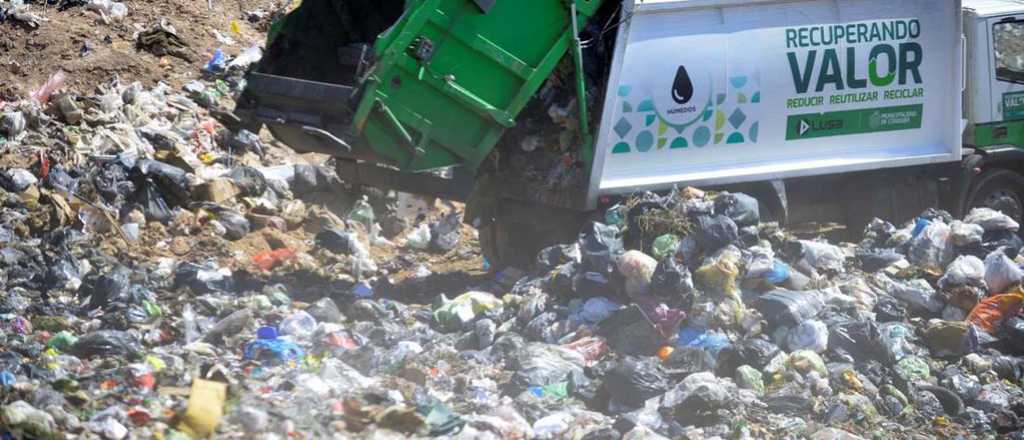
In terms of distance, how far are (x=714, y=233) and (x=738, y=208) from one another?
14.3 inches

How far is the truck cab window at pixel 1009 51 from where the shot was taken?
8.84 meters

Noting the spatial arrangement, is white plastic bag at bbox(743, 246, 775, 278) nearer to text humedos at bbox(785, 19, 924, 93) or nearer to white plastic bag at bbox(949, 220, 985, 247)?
text humedos at bbox(785, 19, 924, 93)

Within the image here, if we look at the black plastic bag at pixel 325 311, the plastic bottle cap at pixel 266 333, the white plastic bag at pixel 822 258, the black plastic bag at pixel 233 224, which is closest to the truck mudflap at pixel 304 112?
the black plastic bag at pixel 325 311

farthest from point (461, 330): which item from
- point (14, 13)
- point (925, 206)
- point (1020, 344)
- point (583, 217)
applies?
point (14, 13)

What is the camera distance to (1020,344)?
6.83 metres

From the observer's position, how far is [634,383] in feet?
18.6

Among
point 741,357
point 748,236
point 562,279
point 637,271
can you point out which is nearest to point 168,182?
point 562,279

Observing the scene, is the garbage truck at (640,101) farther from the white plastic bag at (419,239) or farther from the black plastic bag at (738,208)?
the white plastic bag at (419,239)

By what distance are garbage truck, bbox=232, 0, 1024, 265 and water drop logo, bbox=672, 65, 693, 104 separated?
1cm

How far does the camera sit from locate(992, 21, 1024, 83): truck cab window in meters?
8.84

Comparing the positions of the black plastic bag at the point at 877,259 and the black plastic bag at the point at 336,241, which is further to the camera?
the black plastic bag at the point at 336,241

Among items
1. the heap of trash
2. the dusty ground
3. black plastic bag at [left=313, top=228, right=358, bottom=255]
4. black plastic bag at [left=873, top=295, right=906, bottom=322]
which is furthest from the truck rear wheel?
the dusty ground

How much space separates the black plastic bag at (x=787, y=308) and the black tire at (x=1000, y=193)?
2.81 meters

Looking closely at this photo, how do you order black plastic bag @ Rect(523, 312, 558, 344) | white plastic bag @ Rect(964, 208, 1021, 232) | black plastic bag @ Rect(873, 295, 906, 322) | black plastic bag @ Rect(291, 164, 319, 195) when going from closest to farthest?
1. black plastic bag @ Rect(523, 312, 558, 344)
2. black plastic bag @ Rect(873, 295, 906, 322)
3. white plastic bag @ Rect(964, 208, 1021, 232)
4. black plastic bag @ Rect(291, 164, 319, 195)
